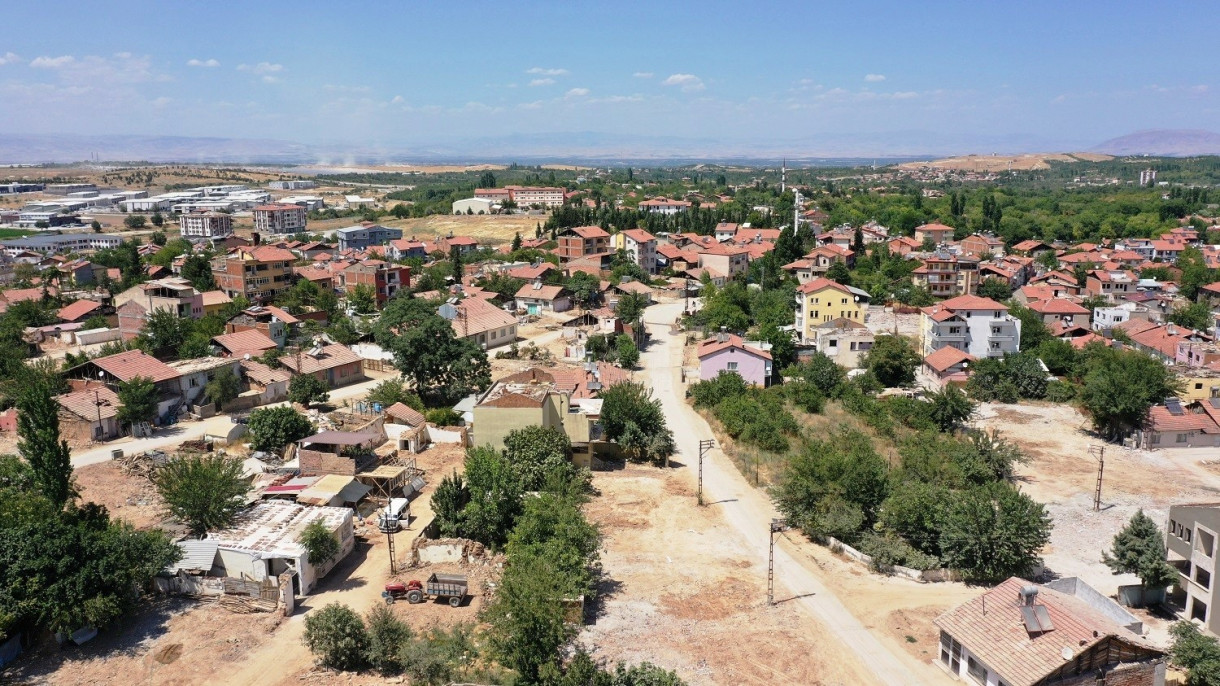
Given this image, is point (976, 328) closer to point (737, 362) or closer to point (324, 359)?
point (737, 362)

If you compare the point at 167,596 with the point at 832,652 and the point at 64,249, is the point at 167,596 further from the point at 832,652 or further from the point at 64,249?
the point at 64,249

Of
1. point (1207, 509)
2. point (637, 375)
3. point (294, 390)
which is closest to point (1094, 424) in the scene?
point (1207, 509)

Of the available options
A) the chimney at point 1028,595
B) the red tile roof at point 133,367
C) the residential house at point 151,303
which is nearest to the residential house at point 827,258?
the residential house at point 151,303

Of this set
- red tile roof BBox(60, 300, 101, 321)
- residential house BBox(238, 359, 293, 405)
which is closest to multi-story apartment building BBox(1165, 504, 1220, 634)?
residential house BBox(238, 359, 293, 405)

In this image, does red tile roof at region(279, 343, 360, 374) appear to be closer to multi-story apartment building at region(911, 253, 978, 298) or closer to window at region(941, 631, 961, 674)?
window at region(941, 631, 961, 674)

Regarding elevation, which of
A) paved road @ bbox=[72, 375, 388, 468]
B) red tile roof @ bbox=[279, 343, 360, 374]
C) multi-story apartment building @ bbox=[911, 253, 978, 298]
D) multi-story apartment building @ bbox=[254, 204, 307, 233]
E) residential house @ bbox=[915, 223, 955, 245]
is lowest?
paved road @ bbox=[72, 375, 388, 468]

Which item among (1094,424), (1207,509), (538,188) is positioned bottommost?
(1094,424)

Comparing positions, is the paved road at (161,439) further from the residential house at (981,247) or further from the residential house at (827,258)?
the residential house at (981,247)
